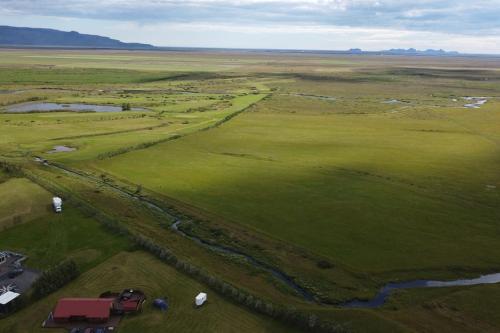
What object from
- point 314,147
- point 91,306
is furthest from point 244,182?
point 91,306

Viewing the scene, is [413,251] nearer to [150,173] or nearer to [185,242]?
A: [185,242]

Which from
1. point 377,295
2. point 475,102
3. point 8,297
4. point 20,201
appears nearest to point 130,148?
point 20,201

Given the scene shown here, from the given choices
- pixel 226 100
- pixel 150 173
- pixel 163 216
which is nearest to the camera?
pixel 163 216

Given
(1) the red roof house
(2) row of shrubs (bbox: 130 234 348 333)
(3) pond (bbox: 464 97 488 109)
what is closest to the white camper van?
(2) row of shrubs (bbox: 130 234 348 333)

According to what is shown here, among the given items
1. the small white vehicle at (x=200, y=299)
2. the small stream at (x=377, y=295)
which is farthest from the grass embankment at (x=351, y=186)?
the small white vehicle at (x=200, y=299)

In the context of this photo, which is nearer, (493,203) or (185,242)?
(185,242)

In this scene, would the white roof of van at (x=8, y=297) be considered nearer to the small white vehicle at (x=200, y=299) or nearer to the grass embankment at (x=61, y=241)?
the grass embankment at (x=61, y=241)

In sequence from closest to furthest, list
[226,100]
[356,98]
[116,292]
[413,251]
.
Answer: [116,292]
[413,251]
[226,100]
[356,98]
